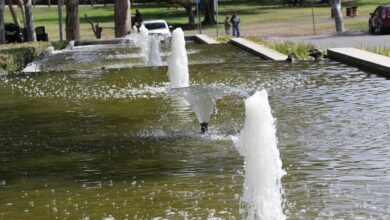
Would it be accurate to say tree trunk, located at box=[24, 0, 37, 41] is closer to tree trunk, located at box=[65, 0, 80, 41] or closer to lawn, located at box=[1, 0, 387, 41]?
tree trunk, located at box=[65, 0, 80, 41]

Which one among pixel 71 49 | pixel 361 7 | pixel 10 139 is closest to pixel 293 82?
pixel 10 139

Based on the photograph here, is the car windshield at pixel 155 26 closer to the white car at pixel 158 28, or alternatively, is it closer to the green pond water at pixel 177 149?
the white car at pixel 158 28

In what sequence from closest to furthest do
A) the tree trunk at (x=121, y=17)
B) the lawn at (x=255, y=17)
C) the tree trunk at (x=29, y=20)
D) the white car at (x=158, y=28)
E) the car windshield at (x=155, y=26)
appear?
the tree trunk at (x=29, y=20), the white car at (x=158, y=28), the car windshield at (x=155, y=26), the tree trunk at (x=121, y=17), the lawn at (x=255, y=17)

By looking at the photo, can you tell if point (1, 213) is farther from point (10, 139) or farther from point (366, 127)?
point (366, 127)

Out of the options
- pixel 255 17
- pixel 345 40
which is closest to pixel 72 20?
pixel 345 40

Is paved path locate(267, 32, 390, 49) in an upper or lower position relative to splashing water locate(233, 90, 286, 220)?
lower

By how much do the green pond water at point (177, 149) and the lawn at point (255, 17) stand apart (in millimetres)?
31291

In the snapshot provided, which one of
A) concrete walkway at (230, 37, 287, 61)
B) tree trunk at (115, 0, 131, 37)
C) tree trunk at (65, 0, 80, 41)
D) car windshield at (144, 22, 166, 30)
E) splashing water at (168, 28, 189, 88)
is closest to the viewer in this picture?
splashing water at (168, 28, 189, 88)

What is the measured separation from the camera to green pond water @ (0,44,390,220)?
29.3 ft

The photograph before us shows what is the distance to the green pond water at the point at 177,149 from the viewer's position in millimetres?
8938

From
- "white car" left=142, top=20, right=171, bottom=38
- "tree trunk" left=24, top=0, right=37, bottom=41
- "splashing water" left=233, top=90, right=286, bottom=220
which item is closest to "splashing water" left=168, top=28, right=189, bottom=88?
"splashing water" left=233, top=90, right=286, bottom=220

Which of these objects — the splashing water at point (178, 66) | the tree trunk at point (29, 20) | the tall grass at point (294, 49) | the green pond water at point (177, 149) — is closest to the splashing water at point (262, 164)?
the green pond water at point (177, 149)

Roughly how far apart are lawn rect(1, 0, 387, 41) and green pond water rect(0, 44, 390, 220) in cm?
3129

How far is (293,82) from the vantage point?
19.3 m
